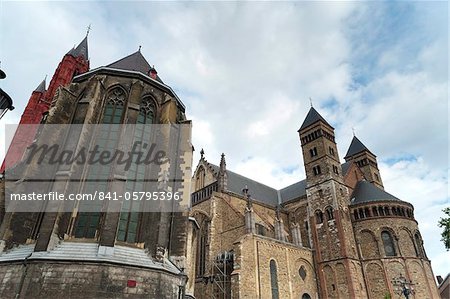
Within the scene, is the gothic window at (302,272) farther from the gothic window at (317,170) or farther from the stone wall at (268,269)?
the gothic window at (317,170)

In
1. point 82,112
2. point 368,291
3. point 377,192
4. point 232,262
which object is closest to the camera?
point 82,112

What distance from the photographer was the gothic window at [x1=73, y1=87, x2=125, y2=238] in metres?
9.83

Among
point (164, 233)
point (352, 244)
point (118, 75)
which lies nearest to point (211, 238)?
point (352, 244)

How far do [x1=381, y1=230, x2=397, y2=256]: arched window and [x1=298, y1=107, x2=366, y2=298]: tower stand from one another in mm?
2288

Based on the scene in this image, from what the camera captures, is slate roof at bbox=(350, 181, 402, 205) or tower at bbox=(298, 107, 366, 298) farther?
slate roof at bbox=(350, 181, 402, 205)

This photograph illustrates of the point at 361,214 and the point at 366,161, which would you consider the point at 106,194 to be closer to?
the point at 361,214

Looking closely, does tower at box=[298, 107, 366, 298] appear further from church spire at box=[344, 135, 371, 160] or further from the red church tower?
the red church tower

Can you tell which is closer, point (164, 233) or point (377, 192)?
point (164, 233)

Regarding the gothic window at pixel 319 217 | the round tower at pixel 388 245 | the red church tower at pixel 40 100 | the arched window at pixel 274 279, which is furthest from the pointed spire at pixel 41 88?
the round tower at pixel 388 245

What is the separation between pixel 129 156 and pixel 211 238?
1407 cm

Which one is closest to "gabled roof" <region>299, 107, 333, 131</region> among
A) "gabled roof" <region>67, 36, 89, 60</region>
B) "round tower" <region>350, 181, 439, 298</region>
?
"round tower" <region>350, 181, 439, 298</region>

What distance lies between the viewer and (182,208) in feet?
39.8

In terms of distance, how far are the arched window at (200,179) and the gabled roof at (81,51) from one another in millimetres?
15459

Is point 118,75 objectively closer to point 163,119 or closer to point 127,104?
point 127,104
